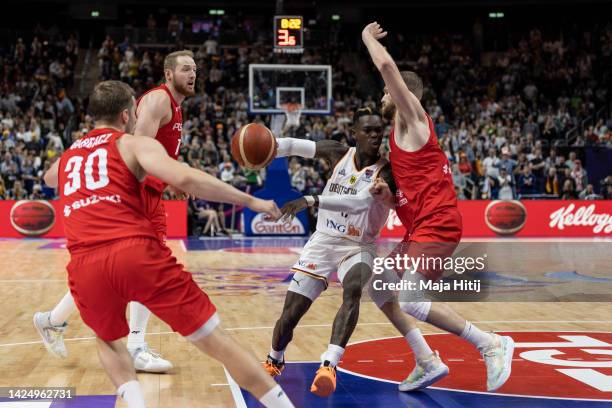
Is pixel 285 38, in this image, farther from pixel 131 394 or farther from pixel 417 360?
pixel 131 394

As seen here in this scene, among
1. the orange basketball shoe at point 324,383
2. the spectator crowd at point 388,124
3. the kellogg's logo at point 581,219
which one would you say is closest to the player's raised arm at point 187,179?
the orange basketball shoe at point 324,383

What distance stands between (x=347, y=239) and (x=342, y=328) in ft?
2.27

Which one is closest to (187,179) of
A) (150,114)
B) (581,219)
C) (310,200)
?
(310,200)

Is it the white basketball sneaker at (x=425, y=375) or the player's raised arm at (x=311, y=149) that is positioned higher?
the player's raised arm at (x=311, y=149)

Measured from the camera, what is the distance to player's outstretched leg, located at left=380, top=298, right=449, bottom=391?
5582 millimetres

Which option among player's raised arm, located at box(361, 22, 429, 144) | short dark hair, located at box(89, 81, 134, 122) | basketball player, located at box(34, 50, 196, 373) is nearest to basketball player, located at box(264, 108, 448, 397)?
player's raised arm, located at box(361, 22, 429, 144)

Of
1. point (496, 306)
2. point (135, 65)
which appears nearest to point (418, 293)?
point (496, 306)

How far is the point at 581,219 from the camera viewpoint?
1969 centimetres

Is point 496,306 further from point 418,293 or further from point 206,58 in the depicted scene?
point 206,58

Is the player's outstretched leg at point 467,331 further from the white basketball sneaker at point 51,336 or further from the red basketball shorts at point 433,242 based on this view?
the white basketball sneaker at point 51,336

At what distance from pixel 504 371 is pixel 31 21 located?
92.7 ft

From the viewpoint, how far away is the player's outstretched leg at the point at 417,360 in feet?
18.3

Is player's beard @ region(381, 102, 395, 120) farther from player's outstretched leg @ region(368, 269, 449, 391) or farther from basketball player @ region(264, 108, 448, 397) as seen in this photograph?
player's outstretched leg @ region(368, 269, 449, 391)

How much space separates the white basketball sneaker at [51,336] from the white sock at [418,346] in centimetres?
263
